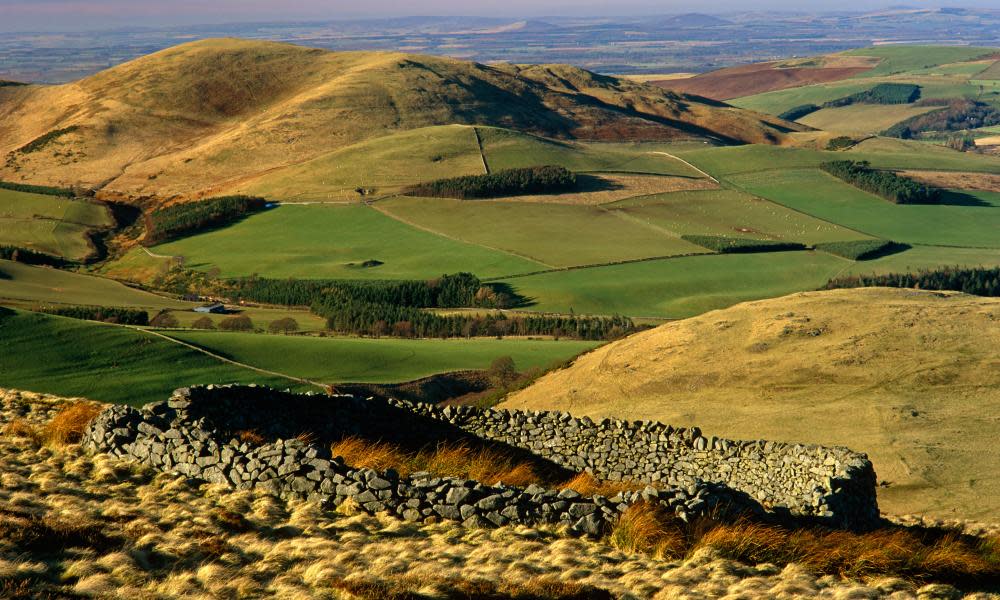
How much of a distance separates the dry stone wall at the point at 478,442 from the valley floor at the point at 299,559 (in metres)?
0.46

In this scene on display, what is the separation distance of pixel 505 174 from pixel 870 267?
2078 inches

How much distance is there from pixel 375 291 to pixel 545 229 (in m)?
29.6

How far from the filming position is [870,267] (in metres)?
96.1

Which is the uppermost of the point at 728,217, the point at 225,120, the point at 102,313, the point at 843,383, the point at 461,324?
the point at 225,120

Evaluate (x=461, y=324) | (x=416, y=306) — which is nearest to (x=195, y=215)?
(x=416, y=306)

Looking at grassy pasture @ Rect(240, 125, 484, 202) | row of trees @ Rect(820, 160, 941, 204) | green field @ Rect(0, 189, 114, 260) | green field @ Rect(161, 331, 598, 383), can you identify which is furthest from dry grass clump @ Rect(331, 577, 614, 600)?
row of trees @ Rect(820, 160, 941, 204)

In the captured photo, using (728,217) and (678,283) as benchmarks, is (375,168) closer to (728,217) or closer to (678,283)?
(728,217)

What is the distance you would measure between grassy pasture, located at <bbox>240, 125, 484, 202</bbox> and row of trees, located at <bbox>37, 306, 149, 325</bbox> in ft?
180

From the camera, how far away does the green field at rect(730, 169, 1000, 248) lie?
114 m

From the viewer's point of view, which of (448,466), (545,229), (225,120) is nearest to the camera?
(448,466)

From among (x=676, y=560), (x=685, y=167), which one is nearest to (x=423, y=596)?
(x=676, y=560)

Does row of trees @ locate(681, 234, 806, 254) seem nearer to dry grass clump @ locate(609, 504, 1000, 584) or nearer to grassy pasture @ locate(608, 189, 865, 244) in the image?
grassy pasture @ locate(608, 189, 865, 244)

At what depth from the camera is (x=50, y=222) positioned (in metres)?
122

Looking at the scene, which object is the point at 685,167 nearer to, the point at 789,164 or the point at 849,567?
the point at 789,164
